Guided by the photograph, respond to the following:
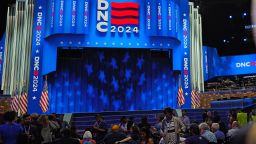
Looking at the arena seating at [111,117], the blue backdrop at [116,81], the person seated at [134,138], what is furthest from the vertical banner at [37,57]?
the person seated at [134,138]

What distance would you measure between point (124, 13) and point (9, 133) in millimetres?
14805

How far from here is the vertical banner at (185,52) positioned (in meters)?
20.1

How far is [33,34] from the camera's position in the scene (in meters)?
19.1

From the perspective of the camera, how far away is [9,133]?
5434mm

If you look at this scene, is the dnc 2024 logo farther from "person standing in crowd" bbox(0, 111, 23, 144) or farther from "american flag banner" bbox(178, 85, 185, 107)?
"person standing in crowd" bbox(0, 111, 23, 144)

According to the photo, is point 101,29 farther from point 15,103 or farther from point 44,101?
point 15,103

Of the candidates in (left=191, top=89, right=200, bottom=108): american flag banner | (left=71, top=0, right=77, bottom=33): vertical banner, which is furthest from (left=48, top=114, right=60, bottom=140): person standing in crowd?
(left=191, top=89, right=200, bottom=108): american flag banner

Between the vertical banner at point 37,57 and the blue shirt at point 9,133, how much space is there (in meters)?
13.0

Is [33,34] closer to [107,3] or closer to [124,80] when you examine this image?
[107,3]

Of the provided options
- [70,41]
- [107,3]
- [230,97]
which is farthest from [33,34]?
[230,97]

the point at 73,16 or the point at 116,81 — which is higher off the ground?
the point at 73,16

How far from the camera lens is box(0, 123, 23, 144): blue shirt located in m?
5.41

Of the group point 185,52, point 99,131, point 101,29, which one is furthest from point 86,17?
point 99,131

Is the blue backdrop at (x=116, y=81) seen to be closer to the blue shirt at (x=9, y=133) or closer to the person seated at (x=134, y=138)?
the person seated at (x=134, y=138)
